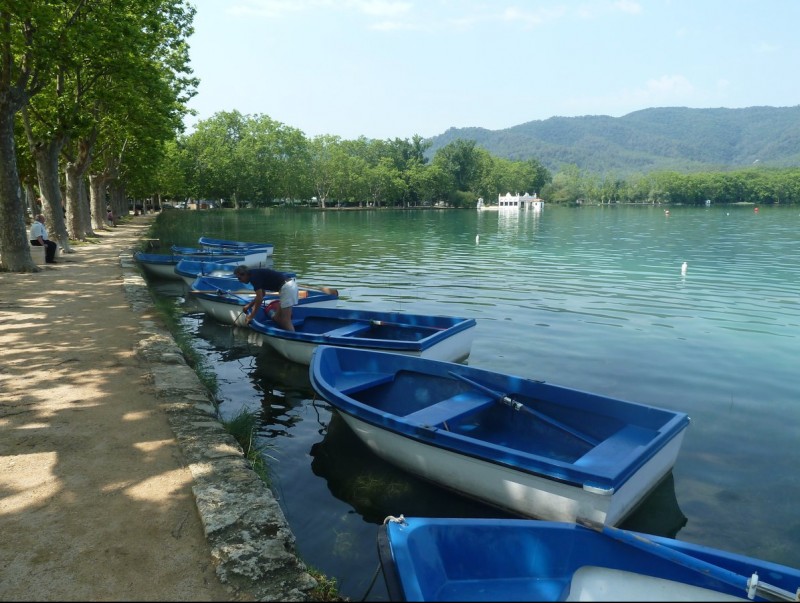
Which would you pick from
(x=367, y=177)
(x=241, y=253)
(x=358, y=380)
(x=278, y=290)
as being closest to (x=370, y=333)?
(x=278, y=290)

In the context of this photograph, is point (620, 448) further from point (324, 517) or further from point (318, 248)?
point (318, 248)

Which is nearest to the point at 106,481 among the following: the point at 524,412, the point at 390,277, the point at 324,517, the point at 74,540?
the point at 74,540

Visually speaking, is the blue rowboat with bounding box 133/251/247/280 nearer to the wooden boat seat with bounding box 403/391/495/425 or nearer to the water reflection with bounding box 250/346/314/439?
the water reflection with bounding box 250/346/314/439

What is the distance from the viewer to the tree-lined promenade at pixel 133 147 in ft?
52.6

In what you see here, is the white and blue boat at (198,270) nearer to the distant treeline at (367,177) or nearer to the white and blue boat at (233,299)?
the white and blue boat at (233,299)

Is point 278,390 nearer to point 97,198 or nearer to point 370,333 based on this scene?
point 370,333

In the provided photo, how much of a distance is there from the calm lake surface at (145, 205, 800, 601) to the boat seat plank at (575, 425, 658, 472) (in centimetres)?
82

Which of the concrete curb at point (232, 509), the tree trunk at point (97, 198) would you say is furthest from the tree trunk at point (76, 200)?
the concrete curb at point (232, 509)

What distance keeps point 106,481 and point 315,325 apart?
23.1ft

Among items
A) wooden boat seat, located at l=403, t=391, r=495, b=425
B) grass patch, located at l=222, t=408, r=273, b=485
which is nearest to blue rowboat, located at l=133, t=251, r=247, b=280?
grass patch, located at l=222, t=408, r=273, b=485

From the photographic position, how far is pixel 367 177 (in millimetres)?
112062

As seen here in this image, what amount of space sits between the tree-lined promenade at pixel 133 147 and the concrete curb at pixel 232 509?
12456mm

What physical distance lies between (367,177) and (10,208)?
98.5 metres

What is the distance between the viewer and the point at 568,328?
13.8 m
